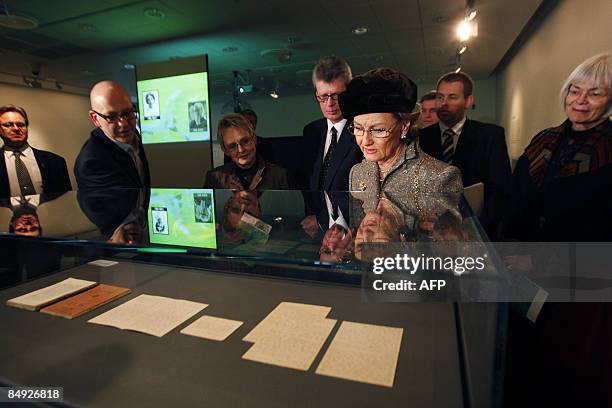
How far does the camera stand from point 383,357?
61 centimetres

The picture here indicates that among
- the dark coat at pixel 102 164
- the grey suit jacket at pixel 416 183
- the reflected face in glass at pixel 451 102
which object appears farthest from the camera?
the dark coat at pixel 102 164

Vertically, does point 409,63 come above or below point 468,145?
above

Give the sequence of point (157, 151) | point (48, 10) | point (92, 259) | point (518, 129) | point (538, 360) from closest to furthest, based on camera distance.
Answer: point (538, 360) → point (92, 259) → point (157, 151) → point (48, 10) → point (518, 129)

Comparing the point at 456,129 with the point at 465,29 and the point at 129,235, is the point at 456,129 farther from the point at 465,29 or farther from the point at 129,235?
the point at 465,29

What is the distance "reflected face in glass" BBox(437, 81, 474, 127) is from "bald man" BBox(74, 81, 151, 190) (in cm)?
210

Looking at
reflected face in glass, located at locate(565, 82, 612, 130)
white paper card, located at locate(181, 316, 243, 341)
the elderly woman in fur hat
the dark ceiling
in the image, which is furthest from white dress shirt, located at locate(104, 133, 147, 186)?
reflected face in glass, located at locate(565, 82, 612, 130)

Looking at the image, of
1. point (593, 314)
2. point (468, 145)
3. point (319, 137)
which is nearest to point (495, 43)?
point (468, 145)

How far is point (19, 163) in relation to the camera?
2719 mm

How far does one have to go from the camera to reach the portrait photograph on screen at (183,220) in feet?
2.18

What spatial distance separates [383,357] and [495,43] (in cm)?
509

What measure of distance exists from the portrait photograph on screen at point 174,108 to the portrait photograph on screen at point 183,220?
196cm

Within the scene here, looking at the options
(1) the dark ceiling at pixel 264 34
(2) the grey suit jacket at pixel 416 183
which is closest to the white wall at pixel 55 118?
(1) the dark ceiling at pixel 264 34

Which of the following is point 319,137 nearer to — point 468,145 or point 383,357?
point 468,145

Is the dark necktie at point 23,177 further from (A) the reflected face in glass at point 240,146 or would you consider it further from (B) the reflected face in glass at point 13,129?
(A) the reflected face in glass at point 240,146
